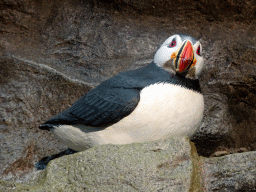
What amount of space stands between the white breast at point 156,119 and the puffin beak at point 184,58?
0.10 m

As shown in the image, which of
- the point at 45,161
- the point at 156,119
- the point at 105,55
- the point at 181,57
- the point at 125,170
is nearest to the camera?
the point at 125,170

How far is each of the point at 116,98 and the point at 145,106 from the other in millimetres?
146

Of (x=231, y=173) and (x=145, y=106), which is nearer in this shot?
(x=231, y=173)

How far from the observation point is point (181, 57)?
1770 millimetres

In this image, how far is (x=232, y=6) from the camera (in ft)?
8.86

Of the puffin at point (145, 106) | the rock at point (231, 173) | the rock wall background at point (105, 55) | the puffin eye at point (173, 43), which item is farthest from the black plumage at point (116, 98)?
the rock wall background at point (105, 55)

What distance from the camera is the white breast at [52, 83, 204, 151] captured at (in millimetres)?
1666

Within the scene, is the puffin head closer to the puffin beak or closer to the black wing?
the puffin beak

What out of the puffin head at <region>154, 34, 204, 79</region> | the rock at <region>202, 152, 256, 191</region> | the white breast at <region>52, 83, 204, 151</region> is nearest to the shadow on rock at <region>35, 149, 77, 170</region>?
→ the white breast at <region>52, 83, 204, 151</region>

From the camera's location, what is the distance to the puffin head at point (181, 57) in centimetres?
177

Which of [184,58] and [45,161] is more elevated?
[184,58]

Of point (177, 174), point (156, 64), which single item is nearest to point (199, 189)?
point (177, 174)

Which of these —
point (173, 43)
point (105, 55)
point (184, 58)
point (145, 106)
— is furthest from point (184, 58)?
point (105, 55)

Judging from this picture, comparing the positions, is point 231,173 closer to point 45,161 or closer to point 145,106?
point 145,106
